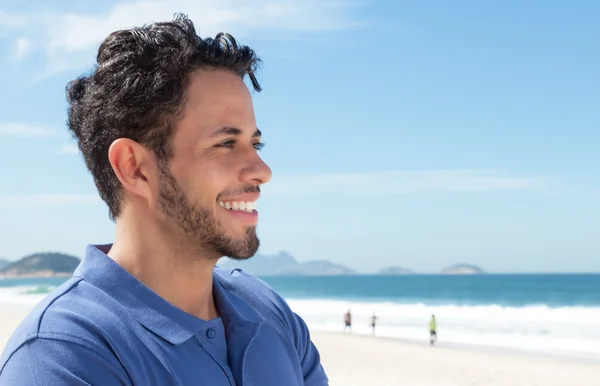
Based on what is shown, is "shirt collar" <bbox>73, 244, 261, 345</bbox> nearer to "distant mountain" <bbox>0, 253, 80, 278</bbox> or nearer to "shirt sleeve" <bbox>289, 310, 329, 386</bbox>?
"shirt sleeve" <bbox>289, 310, 329, 386</bbox>

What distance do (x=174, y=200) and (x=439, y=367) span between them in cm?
1513

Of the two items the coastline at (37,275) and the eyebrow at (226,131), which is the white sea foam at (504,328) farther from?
the coastline at (37,275)

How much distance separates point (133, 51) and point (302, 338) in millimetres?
823

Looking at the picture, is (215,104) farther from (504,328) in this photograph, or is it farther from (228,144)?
(504,328)

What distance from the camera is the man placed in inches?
56.0

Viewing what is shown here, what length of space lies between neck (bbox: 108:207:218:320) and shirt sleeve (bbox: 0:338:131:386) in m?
0.29

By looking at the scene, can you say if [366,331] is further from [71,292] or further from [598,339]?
[71,292]

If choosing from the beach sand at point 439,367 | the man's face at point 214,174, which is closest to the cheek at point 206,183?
the man's face at point 214,174

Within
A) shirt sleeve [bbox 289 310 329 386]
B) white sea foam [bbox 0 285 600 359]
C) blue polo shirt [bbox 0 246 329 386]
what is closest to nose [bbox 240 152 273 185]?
blue polo shirt [bbox 0 246 329 386]

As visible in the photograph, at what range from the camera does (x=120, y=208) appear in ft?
5.23

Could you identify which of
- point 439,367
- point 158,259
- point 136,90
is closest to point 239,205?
point 158,259

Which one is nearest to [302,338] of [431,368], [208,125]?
[208,125]

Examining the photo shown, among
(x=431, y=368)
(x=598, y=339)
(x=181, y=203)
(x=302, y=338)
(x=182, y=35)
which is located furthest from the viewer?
(x=598, y=339)

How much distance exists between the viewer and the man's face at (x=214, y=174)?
1.51 meters
